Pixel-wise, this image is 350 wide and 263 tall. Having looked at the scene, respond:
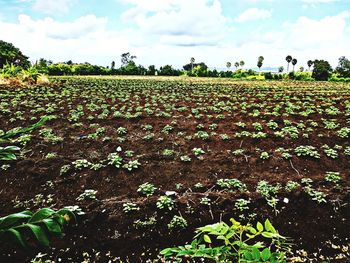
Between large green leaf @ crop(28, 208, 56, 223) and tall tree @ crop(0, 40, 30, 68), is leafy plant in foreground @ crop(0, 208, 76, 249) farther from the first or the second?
tall tree @ crop(0, 40, 30, 68)

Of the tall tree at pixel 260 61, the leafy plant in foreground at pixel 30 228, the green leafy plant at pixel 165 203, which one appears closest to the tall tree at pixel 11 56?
the green leafy plant at pixel 165 203

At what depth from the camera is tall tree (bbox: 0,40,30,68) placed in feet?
85.5

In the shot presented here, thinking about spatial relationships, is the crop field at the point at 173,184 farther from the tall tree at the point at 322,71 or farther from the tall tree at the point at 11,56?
the tall tree at the point at 322,71

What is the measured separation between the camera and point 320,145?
7.38 meters

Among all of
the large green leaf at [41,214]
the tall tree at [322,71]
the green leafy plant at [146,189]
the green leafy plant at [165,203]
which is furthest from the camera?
the tall tree at [322,71]

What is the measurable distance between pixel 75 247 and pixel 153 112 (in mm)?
8175

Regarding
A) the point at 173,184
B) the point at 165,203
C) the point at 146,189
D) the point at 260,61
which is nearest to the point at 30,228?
the point at 165,203

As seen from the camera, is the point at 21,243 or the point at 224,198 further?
the point at 224,198

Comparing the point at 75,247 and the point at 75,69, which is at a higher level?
the point at 75,69

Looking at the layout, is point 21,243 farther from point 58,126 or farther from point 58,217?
point 58,126

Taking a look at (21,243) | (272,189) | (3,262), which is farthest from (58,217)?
(272,189)

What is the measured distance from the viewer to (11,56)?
26.4 m

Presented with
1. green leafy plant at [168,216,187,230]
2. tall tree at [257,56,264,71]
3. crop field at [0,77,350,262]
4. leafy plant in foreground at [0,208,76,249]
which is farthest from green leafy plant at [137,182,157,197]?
tall tree at [257,56,264,71]

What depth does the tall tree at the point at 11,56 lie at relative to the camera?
26062 mm
